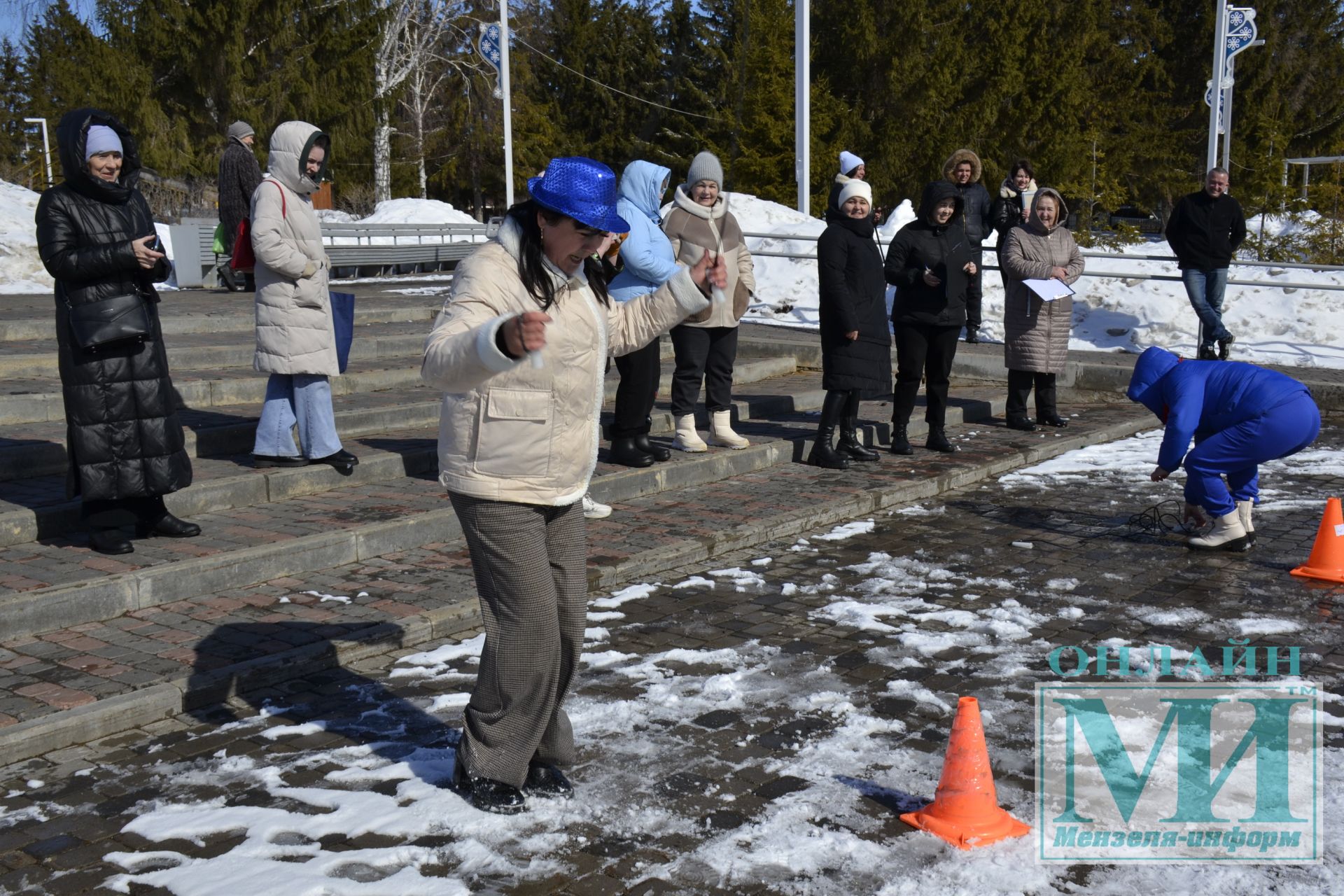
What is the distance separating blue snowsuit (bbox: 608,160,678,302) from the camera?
8133 mm

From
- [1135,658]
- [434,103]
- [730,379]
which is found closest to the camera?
[1135,658]

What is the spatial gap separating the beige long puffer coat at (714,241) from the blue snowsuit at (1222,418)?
2.94 m

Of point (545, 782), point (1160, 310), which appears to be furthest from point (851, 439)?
point (1160, 310)

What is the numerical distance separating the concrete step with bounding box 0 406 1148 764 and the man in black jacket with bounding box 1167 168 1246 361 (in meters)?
6.29

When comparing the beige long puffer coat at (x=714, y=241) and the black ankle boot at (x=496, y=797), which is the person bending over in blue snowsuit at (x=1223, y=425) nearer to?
the beige long puffer coat at (x=714, y=241)

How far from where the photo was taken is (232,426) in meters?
8.49

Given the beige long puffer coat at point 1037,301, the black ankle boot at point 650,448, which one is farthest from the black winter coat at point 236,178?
the beige long puffer coat at point 1037,301

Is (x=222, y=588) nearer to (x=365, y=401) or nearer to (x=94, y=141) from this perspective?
(x=94, y=141)

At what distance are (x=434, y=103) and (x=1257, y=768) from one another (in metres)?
48.3

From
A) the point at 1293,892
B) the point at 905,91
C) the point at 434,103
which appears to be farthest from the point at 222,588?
the point at 434,103

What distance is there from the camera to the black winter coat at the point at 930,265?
979cm

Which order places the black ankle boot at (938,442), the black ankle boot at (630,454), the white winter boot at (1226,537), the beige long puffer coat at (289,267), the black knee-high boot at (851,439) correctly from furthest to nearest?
the black ankle boot at (938,442) < the black knee-high boot at (851,439) < the black ankle boot at (630,454) < the beige long puffer coat at (289,267) < the white winter boot at (1226,537)

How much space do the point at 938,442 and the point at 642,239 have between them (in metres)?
3.41

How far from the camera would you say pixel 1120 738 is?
459 centimetres
